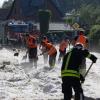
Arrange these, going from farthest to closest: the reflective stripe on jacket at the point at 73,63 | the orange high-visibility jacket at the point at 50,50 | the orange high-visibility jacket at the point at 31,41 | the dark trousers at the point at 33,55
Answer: the dark trousers at the point at 33,55 → the orange high-visibility jacket at the point at 31,41 → the orange high-visibility jacket at the point at 50,50 → the reflective stripe on jacket at the point at 73,63

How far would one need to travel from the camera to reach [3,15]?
259 ft

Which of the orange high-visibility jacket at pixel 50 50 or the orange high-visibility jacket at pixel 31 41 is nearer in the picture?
the orange high-visibility jacket at pixel 50 50

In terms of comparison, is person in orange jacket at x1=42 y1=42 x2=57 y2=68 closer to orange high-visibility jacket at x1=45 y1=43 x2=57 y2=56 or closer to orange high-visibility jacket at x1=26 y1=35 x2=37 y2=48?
orange high-visibility jacket at x1=45 y1=43 x2=57 y2=56

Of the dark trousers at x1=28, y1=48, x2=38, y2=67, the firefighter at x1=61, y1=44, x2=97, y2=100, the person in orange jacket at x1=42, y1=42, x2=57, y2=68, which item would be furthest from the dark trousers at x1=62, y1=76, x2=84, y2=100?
the dark trousers at x1=28, y1=48, x2=38, y2=67

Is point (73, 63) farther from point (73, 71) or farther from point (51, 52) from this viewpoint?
point (51, 52)

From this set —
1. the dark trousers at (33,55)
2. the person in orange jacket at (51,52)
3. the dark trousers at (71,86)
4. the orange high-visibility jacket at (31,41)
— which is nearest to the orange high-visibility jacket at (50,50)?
the person in orange jacket at (51,52)

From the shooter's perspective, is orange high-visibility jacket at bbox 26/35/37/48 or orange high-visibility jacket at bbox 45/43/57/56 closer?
orange high-visibility jacket at bbox 45/43/57/56

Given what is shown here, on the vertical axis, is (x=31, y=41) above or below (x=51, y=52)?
below

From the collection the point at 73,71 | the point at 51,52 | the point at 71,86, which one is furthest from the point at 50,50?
the point at 73,71

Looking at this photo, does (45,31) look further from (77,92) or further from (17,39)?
(77,92)

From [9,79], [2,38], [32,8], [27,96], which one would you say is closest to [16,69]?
[9,79]

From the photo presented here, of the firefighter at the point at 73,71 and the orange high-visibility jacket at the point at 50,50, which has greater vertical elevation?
the firefighter at the point at 73,71

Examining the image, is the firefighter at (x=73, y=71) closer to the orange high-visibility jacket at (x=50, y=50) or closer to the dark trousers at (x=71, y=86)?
the dark trousers at (x=71, y=86)

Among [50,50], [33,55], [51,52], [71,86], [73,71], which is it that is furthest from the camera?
[33,55]
